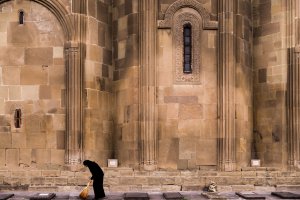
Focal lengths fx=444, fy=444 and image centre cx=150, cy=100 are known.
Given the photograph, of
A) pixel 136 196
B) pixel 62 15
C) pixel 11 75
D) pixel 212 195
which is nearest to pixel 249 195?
pixel 212 195

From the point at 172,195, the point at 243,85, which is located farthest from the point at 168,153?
the point at 243,85

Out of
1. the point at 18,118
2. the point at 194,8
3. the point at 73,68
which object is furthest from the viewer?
the point at 194,8

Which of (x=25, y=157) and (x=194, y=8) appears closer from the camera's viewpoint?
(x=25, y=157)

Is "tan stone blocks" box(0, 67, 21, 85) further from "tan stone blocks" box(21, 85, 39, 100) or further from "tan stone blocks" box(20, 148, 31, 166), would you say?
"tan stone blocks" box(20, 148, 31, 166)

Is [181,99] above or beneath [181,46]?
beneath

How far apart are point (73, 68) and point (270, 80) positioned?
357 inches

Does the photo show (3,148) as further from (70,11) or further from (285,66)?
(285,66)

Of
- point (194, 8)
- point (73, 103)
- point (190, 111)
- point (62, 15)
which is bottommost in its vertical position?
point (190, 111)

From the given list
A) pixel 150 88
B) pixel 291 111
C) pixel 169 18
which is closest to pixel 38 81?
pixel 150 88

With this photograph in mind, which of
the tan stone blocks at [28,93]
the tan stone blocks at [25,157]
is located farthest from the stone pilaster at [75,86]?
the tan stone blocks at [25,157]

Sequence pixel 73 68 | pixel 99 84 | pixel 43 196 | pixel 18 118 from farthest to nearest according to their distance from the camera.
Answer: pixel 99 84 < pixel 18 118 < pixel 73 68 < pixel 43 196

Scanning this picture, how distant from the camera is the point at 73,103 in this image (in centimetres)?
1850

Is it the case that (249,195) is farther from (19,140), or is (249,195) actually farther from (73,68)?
(19,140)

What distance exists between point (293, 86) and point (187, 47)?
5099mm
